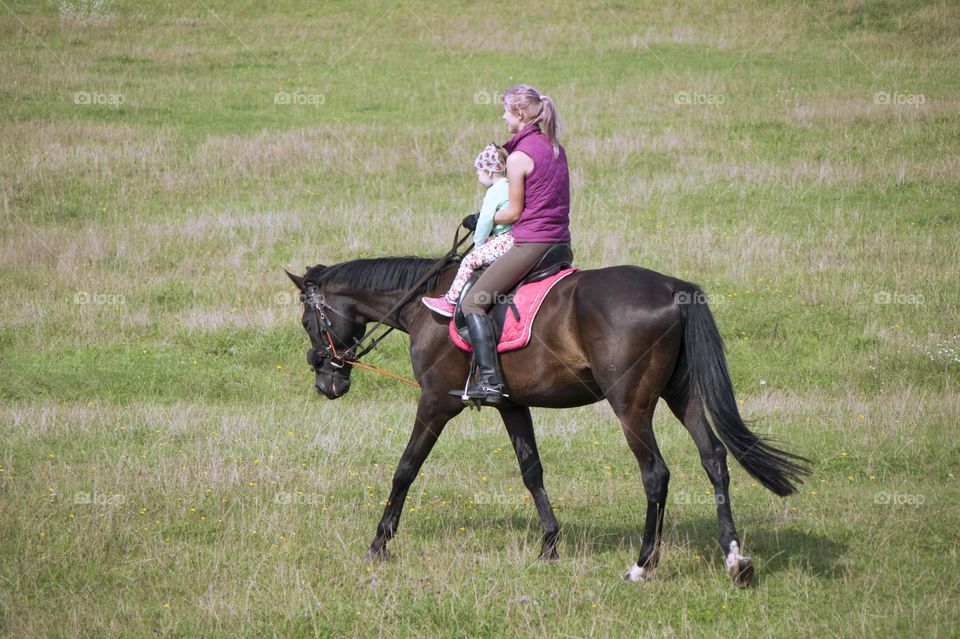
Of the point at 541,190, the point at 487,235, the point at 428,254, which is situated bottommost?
the point at 428,254

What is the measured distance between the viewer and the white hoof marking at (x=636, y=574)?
7.08 m

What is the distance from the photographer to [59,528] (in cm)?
795

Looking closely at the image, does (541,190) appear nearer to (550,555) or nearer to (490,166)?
(490,166)

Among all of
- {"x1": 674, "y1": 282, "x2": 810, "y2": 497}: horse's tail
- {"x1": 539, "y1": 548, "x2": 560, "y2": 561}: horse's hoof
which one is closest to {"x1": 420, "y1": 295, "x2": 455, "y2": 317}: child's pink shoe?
{"x1": 674, "y1": 282, "x2": 810, "y2": 497}: horse's tail

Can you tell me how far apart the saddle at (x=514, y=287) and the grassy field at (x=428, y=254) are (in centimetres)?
169

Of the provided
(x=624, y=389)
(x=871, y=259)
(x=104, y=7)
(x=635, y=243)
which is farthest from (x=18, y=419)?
(x=104, y=7)

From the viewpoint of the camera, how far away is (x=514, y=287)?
7758 mm

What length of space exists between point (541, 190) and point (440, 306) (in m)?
1.26

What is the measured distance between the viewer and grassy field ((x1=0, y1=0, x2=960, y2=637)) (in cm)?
697

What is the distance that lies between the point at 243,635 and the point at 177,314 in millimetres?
10239

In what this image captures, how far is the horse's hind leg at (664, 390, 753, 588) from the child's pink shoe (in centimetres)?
186

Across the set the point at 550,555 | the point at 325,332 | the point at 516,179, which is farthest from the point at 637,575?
the point at 325,332

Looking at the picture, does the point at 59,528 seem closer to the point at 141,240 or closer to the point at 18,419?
the point at 18,419

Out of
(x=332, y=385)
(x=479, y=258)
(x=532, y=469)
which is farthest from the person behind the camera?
(x=332, y=385)
